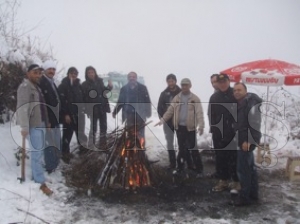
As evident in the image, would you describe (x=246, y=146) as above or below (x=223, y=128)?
below

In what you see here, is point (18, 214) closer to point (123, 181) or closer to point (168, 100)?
point (123, 181)

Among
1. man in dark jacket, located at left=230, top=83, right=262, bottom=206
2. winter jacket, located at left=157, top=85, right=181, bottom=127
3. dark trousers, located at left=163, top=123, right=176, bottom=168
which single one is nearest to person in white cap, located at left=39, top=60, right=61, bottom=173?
winter jacket, located at left=157, top=85, right=181, bottom=127

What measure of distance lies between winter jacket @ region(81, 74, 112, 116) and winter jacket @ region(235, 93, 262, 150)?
357 centimetres

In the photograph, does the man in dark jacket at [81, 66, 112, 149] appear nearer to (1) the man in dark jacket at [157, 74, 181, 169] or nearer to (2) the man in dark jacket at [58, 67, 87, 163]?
(2) the man in dark jacket at [58, 67, 87, 163]

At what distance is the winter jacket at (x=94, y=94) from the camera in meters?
7.49

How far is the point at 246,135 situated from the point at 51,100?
12.5ft

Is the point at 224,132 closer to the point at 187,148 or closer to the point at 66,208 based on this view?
the point at 187,148

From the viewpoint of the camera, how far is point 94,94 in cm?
753

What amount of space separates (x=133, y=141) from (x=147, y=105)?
163 cm

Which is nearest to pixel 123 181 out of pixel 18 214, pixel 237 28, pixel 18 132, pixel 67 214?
pixel 67 214

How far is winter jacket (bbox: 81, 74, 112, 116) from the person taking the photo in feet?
24.6

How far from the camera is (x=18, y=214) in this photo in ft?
15.5

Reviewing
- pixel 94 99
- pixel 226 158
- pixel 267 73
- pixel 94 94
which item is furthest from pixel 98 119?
pixel 267 73

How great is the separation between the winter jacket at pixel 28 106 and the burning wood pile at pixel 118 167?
150 centimetres
